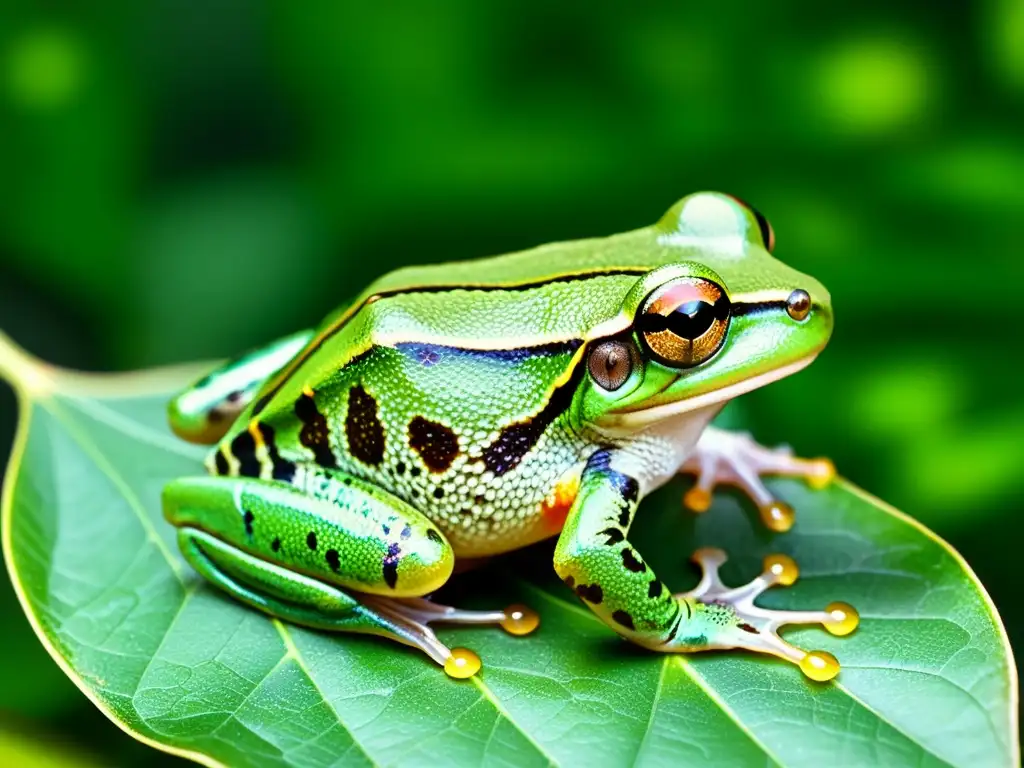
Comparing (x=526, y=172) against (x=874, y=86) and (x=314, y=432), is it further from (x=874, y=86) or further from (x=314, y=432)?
(x=314, y=432)

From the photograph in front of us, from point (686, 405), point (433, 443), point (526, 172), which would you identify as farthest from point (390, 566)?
point (526, 172)

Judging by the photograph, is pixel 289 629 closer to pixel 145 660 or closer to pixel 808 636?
pixel 145 660

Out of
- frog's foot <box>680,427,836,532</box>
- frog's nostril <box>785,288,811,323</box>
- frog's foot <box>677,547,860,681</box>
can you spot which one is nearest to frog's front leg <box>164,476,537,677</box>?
frog's foot <box>677,547,860,681</box>

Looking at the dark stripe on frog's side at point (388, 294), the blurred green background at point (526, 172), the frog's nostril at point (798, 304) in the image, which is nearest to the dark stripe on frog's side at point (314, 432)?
the dark stripe on frog's side at point (388, 294)

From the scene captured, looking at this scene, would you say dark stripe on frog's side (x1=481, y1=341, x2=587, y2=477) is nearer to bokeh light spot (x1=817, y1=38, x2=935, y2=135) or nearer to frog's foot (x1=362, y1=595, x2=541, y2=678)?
frog's foot (x1=362, y1=595, x2=541, y2=678)

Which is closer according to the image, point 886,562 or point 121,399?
point 886,562

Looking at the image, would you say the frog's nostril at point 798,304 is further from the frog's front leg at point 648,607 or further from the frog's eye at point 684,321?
the frog's front leg at point 648,607

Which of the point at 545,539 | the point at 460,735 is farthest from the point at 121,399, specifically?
the point at 460,735
